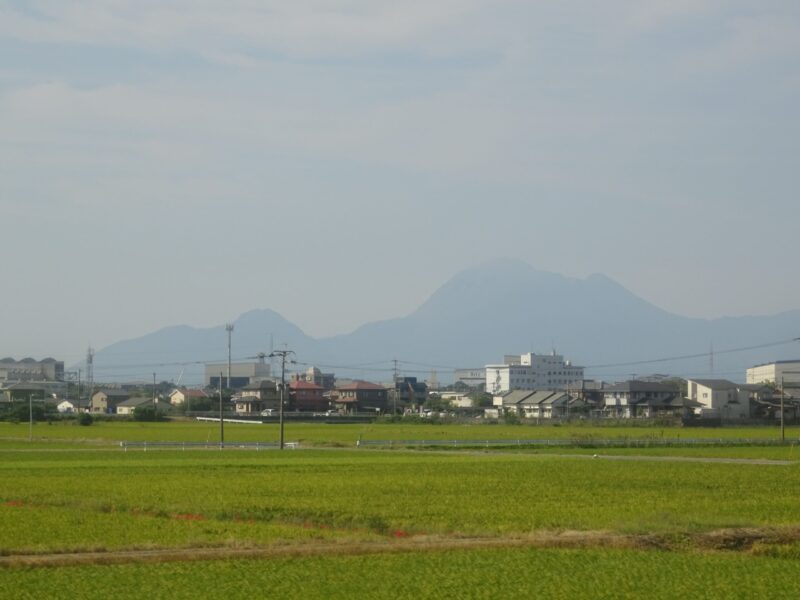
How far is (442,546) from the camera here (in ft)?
72.5

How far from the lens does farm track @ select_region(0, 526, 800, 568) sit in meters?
20.5

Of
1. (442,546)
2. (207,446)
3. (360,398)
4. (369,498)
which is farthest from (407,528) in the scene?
(360,398)

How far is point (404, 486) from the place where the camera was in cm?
3606

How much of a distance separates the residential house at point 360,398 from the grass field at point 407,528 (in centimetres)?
9850

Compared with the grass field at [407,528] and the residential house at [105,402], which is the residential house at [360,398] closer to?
the residential house at [105,402]

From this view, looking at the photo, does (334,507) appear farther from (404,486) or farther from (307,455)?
(307,455)

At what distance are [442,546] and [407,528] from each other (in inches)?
121

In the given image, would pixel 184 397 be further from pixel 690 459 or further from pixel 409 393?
pixel 690 459

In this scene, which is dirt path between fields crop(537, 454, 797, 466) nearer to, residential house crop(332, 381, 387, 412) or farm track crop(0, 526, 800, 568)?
farm track crop(0, 526, 800, 568)

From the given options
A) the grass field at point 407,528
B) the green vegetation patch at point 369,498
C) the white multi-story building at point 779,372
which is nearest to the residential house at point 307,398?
the white multi-story building at point 779,372

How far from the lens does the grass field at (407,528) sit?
1817 cm

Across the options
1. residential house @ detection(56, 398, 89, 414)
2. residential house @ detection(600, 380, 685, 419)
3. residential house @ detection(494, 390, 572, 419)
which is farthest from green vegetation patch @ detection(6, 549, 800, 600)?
residential house @ detection(56, 398, 89, 414)

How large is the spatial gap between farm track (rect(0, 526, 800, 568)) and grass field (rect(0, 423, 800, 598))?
0.06 metres

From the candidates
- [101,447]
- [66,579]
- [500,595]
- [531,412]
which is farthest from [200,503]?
[531,412]
